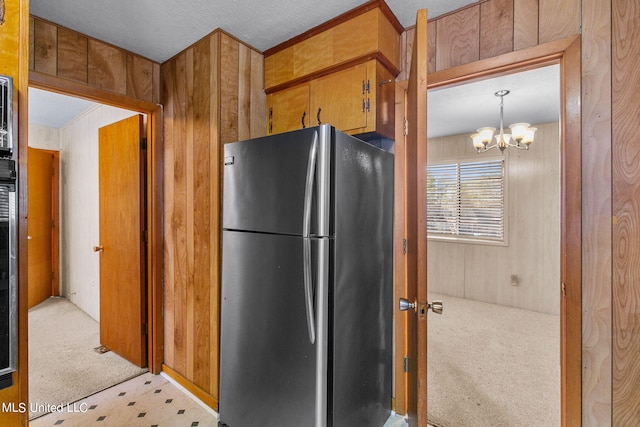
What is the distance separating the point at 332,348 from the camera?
1.39 meters

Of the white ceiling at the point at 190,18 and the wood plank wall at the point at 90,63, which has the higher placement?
the white ceiling at the point at 190,18

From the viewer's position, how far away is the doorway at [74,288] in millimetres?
2326

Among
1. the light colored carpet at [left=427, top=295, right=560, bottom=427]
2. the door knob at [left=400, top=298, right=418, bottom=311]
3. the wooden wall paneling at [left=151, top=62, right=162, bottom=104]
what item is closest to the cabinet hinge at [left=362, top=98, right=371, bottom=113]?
the door knob at [left=400, top=298, right=418, bottom=311]

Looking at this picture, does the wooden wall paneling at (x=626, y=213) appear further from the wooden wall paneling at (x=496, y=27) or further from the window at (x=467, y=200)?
the window at (x=467, y=200)

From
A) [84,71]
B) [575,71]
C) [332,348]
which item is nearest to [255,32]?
[84,71]

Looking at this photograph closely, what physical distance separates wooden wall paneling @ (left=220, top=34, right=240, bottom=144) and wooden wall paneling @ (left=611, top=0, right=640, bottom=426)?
1.95m

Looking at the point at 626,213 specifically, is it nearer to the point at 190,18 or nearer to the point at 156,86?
the point at 190,18

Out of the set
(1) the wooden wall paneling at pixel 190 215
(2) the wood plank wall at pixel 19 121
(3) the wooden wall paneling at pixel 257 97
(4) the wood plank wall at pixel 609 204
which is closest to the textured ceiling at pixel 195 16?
(3) the wooden wall paneling at pixel 257 97

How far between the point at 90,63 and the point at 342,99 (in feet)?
5.57

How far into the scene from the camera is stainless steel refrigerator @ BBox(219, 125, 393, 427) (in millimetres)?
1354

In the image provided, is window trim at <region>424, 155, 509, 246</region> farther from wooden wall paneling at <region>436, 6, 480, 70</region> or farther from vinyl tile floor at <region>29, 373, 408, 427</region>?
vinyl tile floor at <region>29, 373, 408, 427</region>

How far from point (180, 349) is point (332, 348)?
144cm

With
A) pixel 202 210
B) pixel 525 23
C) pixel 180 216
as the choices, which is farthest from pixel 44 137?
pixel 525 23

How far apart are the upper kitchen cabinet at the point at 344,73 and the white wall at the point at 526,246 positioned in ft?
10.2
